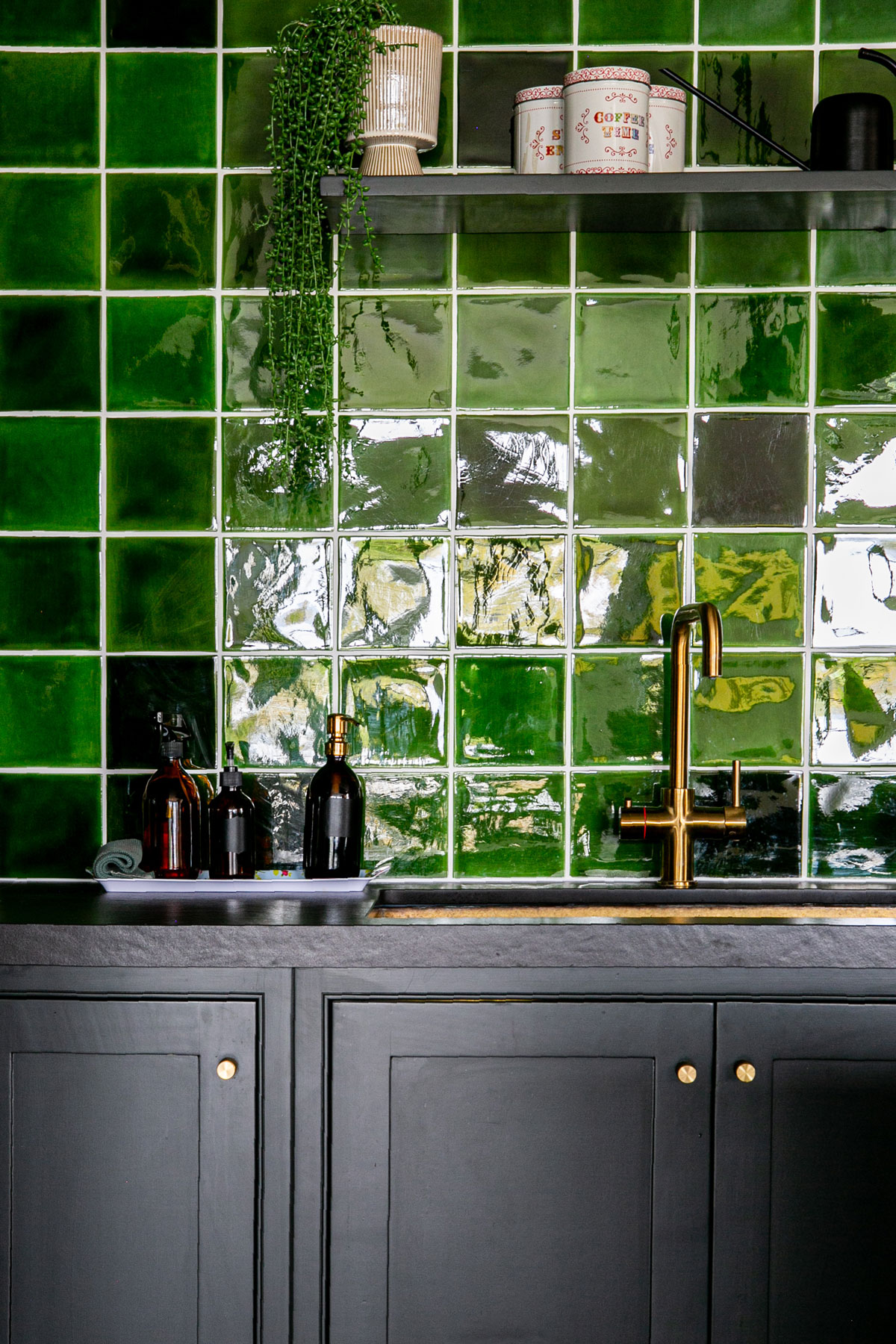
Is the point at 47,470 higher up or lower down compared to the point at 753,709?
higher up

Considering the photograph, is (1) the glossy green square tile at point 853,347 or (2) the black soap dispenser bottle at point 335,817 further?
(1) the glossy green square tile at point 853,347

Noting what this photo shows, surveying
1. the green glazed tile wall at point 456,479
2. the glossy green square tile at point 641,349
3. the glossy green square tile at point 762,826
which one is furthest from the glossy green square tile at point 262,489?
the glossy green square tile at point 762,826

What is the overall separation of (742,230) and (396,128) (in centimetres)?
58

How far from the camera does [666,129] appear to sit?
181 cm

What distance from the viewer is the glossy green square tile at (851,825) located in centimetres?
195

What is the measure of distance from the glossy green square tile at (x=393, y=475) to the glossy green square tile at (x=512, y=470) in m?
0.03

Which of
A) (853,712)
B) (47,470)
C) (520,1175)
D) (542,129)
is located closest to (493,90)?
(542,129)

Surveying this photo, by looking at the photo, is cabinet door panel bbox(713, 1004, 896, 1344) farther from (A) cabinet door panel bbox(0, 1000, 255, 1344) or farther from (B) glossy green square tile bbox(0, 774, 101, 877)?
(B) glossy green square tile bbox(0, 774, 101, 877)

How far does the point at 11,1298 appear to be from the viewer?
144 centimetres

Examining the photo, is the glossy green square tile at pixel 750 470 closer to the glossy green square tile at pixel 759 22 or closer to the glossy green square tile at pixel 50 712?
the glossy green square tile at pixel 759 22

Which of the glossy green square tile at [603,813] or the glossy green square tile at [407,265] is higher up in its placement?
the glossy green square tile at [407,265]

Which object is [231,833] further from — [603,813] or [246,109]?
[246,109]

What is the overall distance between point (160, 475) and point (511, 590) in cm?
61

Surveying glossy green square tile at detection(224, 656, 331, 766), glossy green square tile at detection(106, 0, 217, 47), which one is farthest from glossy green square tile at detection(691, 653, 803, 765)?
glossy green square tile at detection(106, 0, 217, 47)
